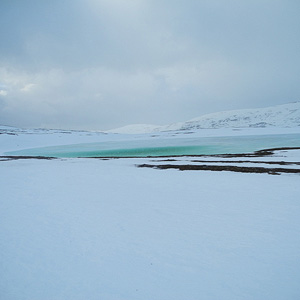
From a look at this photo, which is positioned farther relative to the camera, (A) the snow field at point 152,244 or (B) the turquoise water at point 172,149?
(B) the turquoise water at point 172,149

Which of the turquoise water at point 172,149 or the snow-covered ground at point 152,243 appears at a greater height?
the turquoise water at point 172,149

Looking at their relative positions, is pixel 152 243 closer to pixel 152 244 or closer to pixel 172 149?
pixel 152 244

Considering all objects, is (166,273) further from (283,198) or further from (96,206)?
(283,198)

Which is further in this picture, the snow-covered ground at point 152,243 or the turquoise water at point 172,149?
the turquoise water at point 172,149

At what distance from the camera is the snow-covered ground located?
3.99m

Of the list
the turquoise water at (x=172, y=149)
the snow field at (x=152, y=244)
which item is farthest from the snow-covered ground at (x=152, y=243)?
the turquoise water at (x=172, y=149)

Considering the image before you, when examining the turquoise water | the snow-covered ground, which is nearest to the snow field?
the snow-covered ground

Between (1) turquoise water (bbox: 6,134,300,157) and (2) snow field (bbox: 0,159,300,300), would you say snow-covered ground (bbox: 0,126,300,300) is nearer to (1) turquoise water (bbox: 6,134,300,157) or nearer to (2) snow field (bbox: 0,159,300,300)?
(2) snow field (bbox: 0,159,300,300)

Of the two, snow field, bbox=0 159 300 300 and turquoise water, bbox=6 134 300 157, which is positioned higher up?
turquoise water, bbox=6 134 300 157

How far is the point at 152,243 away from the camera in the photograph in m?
5.41

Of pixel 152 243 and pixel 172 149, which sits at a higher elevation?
pixel 172 149

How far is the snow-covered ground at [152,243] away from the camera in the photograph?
157 inches

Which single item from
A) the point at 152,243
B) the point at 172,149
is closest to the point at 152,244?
the point at 152,243

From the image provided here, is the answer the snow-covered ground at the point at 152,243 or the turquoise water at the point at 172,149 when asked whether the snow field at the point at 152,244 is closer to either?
the snow-covered ground at the point at 152,243
